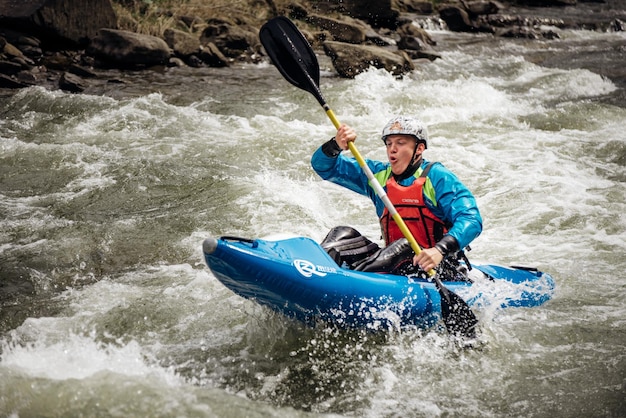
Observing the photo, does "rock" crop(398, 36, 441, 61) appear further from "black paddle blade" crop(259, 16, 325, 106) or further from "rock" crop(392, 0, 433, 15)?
"black paddle blade" crop(259, 16, 325, 106)

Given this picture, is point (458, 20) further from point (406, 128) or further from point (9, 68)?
point (406, 128)

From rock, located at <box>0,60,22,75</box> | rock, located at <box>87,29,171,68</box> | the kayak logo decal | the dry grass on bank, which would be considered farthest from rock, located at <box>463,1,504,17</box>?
the kayak logo decal

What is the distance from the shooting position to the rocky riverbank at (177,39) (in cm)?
1084

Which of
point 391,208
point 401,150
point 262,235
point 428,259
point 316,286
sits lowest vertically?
point 262,235

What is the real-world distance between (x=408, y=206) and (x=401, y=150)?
336 mm

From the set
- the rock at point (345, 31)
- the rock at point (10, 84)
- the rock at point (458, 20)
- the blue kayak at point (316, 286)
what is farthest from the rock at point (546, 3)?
the blue kayak at point (316, 286)

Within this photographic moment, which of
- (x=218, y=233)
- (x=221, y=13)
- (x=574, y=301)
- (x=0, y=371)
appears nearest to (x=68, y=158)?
(x=218, y=233)

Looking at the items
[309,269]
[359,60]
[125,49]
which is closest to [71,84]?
[125,49]

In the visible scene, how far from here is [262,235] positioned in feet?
18.7

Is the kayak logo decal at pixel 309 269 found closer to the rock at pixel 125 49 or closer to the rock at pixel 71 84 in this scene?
the rock at pixel 71 84

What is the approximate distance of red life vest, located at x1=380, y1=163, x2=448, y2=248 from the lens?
4004 millimetres

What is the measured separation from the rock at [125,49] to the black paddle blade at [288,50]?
7.36 metres

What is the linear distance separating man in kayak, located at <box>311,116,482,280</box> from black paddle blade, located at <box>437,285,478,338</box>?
0.23 metres

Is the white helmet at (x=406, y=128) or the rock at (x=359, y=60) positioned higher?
the white helmet at (x=406, y=128)
